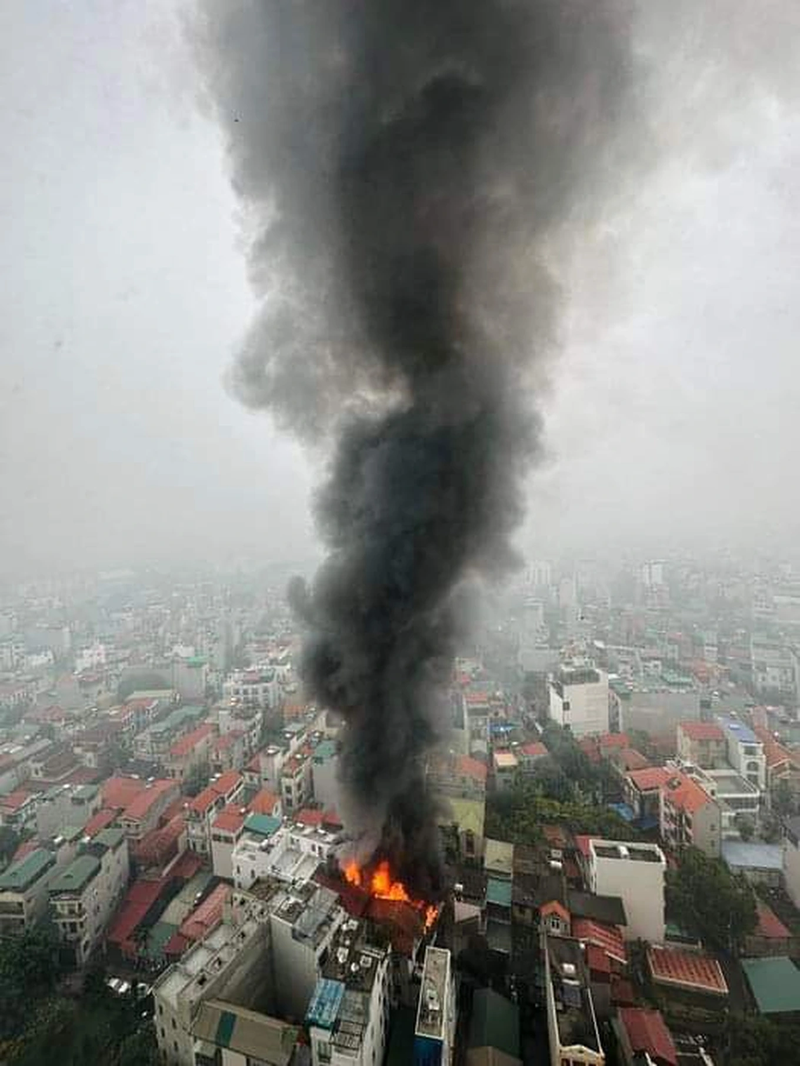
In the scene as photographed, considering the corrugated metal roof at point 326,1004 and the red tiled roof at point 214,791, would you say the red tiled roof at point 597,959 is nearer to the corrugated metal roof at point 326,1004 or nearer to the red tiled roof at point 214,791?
the corrugated metal roof at point 326,1004

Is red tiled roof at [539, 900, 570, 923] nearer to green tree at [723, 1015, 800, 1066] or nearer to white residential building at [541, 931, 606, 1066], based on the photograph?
white residential building at [541, 931, 606, 1066]

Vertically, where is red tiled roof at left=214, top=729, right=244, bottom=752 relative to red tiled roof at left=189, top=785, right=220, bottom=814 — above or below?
above

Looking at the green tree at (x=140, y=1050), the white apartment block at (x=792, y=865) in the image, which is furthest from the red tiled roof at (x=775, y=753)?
the green tree at (x=140, y=1050)

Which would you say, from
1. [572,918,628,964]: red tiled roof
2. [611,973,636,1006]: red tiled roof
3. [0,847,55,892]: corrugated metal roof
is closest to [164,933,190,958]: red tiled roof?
[0,847,55,892]: corrugated metal roof

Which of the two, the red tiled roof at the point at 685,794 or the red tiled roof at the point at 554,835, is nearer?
the red tiled roof at the point at 554,835

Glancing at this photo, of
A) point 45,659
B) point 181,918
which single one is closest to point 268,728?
point 181,918

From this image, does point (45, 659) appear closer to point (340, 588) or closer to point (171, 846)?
→ point (171, 846)

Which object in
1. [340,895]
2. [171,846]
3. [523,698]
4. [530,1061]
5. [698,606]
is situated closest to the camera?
[530,1061]
